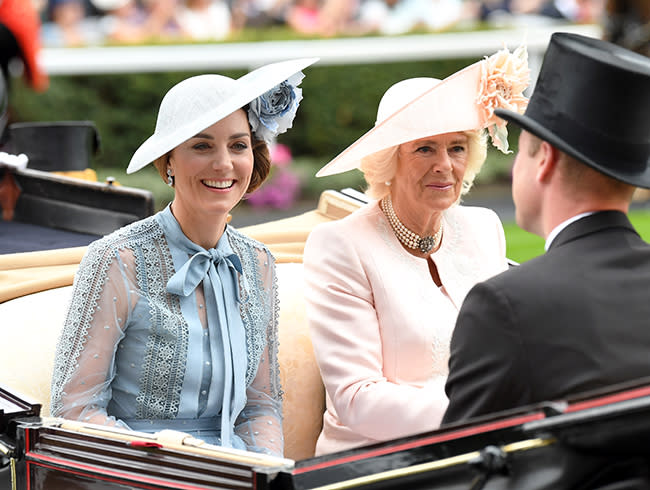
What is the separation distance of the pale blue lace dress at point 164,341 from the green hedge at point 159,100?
20.7 feet

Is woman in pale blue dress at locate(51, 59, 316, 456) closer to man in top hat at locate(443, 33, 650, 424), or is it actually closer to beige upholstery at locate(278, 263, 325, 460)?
beige upholstery at locate(278, 263, 325, 460)

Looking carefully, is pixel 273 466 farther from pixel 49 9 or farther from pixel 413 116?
pixel 49 9

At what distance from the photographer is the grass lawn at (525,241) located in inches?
285

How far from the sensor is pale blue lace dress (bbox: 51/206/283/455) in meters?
2.24

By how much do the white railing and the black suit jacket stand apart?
6979 mm

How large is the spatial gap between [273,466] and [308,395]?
1084 mm

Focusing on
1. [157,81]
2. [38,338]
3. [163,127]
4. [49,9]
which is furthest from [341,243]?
[49,9]

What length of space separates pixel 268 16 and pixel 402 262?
7899mm

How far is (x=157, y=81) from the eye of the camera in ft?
30.6

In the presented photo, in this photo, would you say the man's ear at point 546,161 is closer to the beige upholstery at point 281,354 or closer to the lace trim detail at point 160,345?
the lace trim detail at point 160,345

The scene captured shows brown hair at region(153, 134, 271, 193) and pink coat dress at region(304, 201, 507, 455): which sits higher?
brown hair at region(153, 134, 271, 193)

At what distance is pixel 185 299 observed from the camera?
237 cm

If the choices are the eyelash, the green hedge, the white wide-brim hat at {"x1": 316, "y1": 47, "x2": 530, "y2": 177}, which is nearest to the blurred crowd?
the green hedge

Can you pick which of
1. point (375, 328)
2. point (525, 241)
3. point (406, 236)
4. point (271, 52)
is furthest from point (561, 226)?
point (271, 52)
